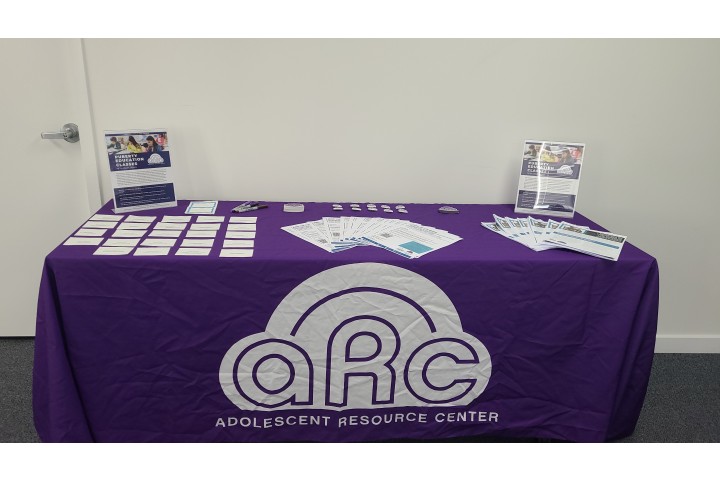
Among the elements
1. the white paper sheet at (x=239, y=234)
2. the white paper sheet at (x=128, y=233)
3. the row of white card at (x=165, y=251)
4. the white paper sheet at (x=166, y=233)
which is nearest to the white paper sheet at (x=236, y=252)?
the row of white card at (x=165, y=251)

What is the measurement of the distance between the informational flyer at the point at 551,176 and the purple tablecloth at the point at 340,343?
1.12 feet

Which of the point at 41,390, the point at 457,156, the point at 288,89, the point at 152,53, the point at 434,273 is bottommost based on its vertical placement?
the point at 41,390

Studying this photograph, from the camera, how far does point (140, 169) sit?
70.7 inches

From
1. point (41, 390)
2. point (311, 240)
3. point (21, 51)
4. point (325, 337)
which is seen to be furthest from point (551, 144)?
point (21, 51)

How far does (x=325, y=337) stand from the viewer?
60.3 inches

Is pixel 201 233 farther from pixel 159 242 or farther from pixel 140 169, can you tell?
pixel 140 169

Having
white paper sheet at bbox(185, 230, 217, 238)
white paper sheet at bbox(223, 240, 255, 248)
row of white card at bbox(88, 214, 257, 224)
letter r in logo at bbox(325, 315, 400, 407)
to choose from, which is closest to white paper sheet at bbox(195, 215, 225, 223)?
row of white card at bbox(88, 214, 257, 224)

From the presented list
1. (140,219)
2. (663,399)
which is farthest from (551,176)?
(140,219)

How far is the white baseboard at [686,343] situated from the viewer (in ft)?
7.72

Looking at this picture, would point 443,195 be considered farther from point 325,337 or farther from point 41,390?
point 41,390

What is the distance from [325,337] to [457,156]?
1013 millimetres

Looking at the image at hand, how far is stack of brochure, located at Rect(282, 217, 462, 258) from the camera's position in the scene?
1.56 m

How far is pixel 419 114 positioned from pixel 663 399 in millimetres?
1563

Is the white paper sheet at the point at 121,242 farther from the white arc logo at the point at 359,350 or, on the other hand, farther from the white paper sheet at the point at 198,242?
the white arc logo at the point at 359,350
